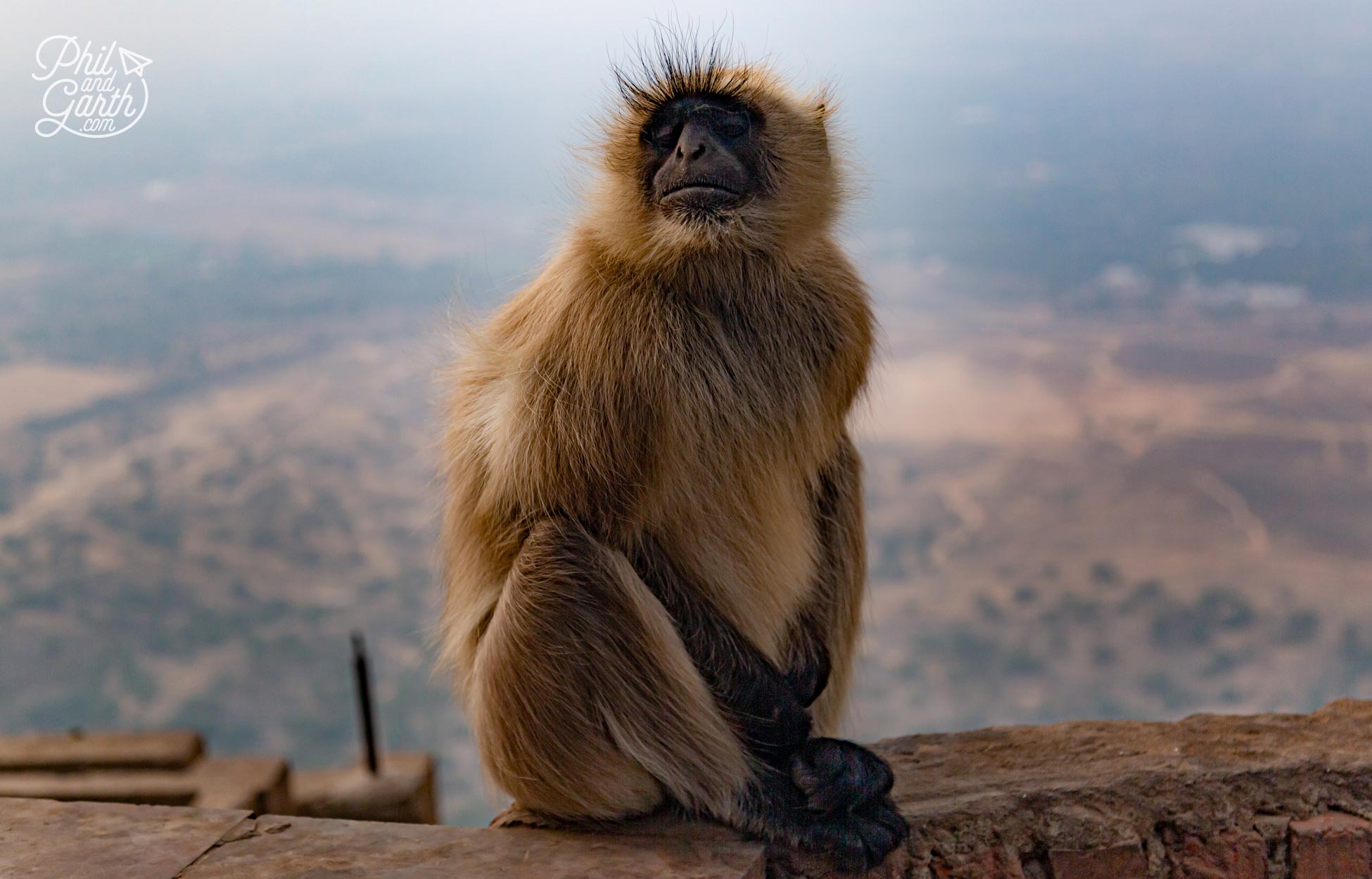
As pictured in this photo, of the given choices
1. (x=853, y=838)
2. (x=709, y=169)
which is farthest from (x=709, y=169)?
(x=853, y=838)

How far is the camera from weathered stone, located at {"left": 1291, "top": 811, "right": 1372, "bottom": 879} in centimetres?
276

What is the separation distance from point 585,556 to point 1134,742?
59.9 inches

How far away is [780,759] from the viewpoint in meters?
2.65

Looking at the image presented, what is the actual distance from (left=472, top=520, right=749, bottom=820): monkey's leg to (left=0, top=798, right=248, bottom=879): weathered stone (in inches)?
27.0

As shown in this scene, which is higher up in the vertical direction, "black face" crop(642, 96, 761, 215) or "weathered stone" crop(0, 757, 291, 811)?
"black face" crop(642, 96, 761, 215)

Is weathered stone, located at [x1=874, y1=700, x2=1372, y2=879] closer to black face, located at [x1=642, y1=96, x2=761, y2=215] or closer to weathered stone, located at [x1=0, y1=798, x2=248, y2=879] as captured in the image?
black face, located at [x1=642, y1=96, x2=761, y2=215]

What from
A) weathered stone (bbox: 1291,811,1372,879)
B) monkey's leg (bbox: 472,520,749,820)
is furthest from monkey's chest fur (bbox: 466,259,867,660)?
weathered stone (bbox: 1291,811,1372,879)

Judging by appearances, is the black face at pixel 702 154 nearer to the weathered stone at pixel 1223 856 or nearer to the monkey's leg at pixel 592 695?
the monkey's leg at pixel 592 695

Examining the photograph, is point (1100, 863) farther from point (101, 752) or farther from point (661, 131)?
point (101, 752)

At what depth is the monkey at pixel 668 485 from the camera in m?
2.51

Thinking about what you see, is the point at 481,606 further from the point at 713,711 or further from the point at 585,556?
the point at 713,711

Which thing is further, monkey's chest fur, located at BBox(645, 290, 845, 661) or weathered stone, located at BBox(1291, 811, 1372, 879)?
weathered stone, located at BBox(1291, 811, 1372, 879)

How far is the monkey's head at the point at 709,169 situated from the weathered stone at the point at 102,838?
1571 mm

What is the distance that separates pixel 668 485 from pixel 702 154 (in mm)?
720
